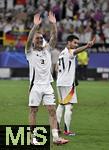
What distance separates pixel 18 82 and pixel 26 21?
24.8 feet

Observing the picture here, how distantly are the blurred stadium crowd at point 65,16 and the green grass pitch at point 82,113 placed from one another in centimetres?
661

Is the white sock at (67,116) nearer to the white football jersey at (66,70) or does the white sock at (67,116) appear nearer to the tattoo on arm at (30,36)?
the white football jersey at (66,70)

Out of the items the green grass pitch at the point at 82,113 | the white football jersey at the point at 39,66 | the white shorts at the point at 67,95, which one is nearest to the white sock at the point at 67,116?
the white shorts at the point at 67,95

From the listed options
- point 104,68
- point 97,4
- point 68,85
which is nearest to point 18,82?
point 104,68

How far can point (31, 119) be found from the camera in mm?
12367

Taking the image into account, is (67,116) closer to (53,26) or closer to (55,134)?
(55,134)

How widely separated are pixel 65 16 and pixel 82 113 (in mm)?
20144

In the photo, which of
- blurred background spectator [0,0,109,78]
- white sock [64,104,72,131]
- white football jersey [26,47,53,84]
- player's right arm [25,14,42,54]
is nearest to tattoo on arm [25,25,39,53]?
player's right arm [25,14,42,54]

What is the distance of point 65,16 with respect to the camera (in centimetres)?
3775

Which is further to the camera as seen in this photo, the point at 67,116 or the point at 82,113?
the point at 82,113

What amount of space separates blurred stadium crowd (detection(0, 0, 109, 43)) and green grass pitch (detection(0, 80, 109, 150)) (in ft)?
21.7

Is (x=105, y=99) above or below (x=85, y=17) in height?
below

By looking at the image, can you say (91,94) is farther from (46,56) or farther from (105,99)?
(46,56)

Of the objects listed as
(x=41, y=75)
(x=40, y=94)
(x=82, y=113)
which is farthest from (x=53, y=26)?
(x=82, y=113)
